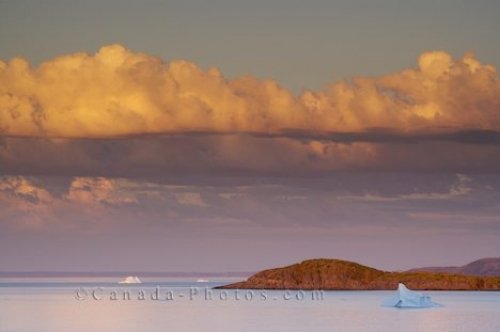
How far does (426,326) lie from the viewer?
6516 inches

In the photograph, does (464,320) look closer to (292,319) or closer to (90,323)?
(292,319)

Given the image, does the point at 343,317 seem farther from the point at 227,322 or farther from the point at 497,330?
the point at 497,330

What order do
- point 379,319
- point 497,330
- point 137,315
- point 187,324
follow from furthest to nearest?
1. point 137,315
2. point 379,319
3. point 187,324
4. point 497,330

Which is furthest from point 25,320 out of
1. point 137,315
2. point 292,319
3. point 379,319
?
point 379,319

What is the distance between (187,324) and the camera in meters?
167

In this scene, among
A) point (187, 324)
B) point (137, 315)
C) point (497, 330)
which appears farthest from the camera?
point (137, 315)

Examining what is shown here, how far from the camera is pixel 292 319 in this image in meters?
183

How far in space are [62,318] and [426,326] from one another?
51.4m

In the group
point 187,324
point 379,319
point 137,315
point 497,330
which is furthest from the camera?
point 137,315

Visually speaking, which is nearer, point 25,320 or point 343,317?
point 25,320

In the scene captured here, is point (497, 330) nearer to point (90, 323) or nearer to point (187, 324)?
point (187, 324)

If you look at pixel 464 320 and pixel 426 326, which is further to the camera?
pixel 464 320

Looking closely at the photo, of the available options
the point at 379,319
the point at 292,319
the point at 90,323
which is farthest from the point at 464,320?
the point at 90,323

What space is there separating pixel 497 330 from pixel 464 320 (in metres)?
26.7
